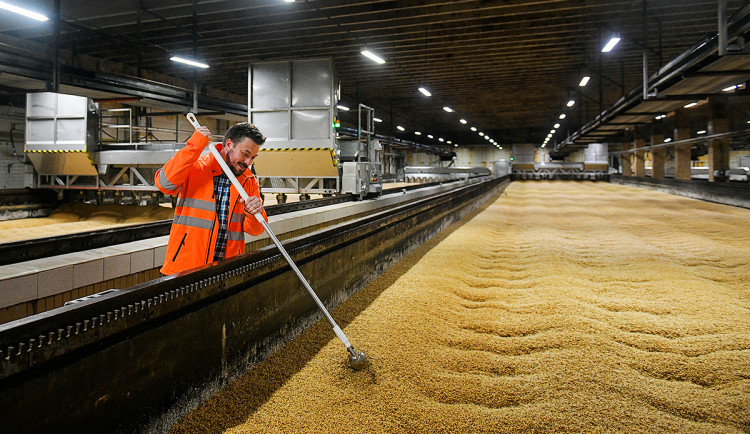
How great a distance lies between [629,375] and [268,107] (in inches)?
373

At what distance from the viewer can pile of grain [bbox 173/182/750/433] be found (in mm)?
1907

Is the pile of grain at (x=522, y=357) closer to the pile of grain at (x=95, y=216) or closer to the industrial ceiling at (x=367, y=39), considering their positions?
the pile of grain at (x=95, y=216)

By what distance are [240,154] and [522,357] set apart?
2037mm

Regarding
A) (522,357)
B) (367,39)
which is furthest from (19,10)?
(522,357)

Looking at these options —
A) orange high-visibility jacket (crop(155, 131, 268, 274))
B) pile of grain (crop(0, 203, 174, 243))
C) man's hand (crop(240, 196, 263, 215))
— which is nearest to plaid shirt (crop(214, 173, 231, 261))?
orange high-visibility jacket (crop(155, 131, 268, 274))

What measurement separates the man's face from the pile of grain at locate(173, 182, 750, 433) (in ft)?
3.78

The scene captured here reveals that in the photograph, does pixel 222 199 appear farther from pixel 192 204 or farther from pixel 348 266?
pixel 348 266

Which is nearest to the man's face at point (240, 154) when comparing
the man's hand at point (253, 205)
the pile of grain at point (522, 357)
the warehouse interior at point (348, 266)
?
the man's hand at point (253, 205)

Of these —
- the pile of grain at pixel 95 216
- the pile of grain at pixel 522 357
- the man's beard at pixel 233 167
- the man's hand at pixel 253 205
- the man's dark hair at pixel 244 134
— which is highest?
the man's dark hair at pixel 244 134

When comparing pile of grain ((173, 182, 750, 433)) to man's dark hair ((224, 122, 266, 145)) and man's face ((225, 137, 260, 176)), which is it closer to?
man's face ((225, 137, 260, 176))

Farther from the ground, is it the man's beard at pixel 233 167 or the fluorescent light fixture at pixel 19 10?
the fluorescent light fixture at pixel 19 10

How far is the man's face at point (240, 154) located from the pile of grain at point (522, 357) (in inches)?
45.4

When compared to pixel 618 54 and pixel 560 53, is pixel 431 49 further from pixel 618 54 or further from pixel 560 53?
pixel 618 54

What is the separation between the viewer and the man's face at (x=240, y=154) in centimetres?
242
